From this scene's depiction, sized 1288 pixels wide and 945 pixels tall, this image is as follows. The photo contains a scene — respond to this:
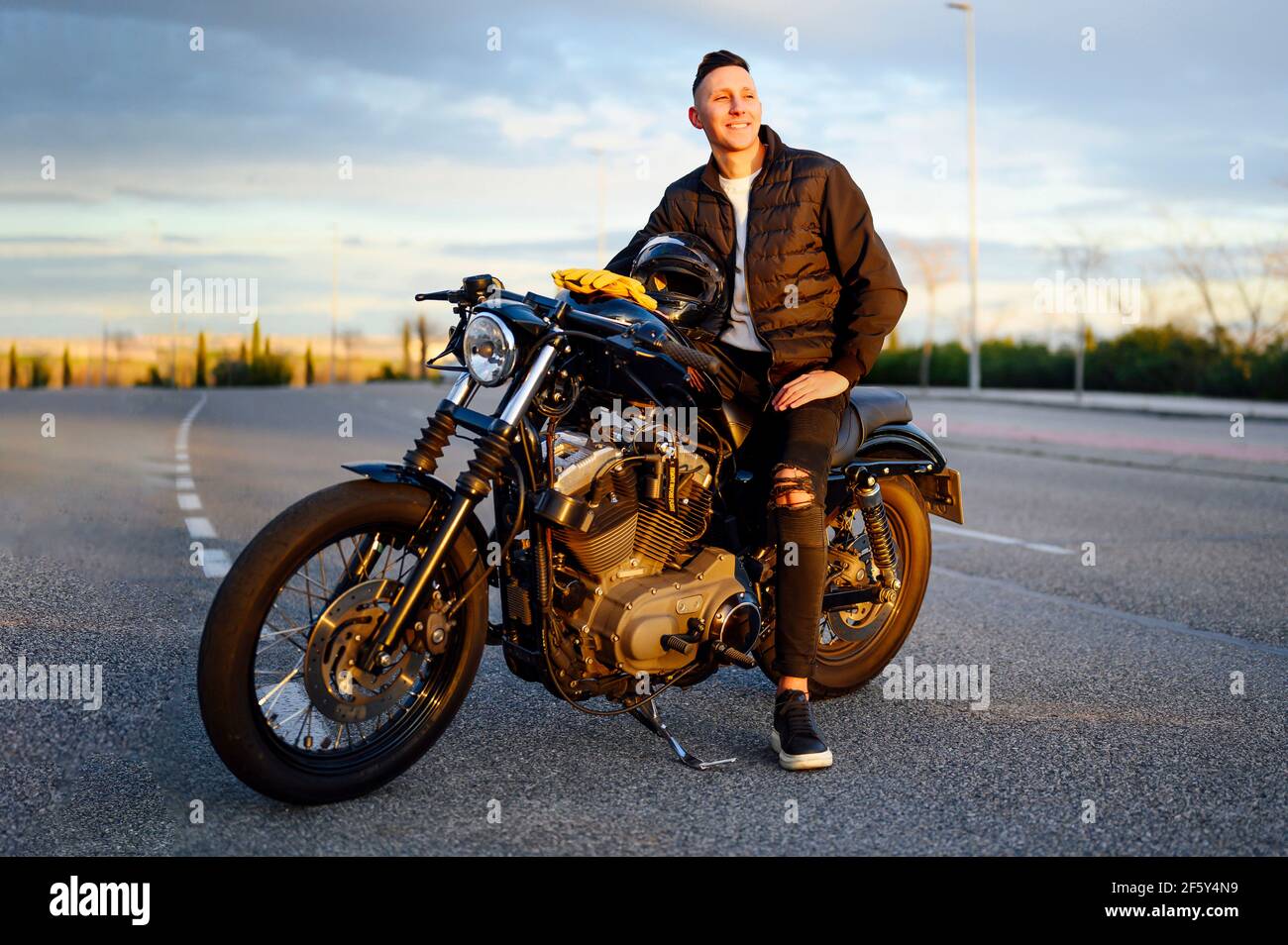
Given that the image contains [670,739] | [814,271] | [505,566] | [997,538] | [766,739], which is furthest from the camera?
[997,538]

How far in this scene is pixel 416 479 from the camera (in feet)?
12.8

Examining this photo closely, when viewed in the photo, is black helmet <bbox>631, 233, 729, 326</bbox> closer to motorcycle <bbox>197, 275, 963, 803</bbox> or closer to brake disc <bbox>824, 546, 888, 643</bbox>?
motorcycle <bbox>197, 275, 963, 803</bbox>

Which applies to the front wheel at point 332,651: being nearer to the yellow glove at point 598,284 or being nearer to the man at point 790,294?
the yellow glove at point 598,284

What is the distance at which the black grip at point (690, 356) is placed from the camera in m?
4.07

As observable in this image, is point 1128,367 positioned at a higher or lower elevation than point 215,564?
higher

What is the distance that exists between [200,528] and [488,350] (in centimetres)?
580

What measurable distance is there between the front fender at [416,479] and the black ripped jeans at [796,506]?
1.01m

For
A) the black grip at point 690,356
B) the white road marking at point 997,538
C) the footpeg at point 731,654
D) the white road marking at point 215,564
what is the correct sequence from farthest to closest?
the white road marking at point 997,538, the white road marking at point 215,564, the footpeg at point 731,654, the black grip at point 690,356

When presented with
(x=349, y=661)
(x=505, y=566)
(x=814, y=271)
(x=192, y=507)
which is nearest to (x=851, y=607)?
(x=814, y=271)

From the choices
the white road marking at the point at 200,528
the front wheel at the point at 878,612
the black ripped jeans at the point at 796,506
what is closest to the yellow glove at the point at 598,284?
the black ripped jeans at the point at 796,506

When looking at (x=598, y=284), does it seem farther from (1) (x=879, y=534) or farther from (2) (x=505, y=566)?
(1) (x=879, y=534)
